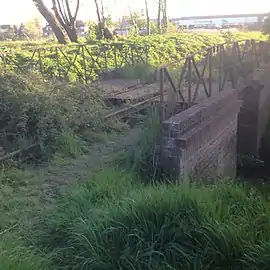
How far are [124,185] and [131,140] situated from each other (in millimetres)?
1948

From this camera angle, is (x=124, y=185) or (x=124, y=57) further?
(x=124, y=57)

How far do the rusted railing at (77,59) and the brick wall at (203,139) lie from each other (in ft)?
15.4

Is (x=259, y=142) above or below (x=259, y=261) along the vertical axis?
below

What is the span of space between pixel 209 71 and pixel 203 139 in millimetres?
2147

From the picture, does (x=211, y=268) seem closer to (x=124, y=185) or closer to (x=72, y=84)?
(x=124, y=185)

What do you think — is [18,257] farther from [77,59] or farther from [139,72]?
[77,59]

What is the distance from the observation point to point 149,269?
363 centimetres

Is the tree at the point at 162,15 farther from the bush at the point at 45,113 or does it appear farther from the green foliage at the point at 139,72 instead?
the bush at the point at 45,113

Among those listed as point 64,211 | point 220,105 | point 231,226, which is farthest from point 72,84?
point 231,226

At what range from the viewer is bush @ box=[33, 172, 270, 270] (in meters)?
3.74

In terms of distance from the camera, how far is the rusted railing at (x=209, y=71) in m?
7.07

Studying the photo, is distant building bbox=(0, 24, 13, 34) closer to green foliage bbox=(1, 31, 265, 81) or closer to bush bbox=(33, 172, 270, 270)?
green foliage bbox=(1, 31, 265, 81)

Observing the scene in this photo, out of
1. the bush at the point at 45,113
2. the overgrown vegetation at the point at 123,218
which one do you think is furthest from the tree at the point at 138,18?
the overgrown vegetation at the point at 123,218

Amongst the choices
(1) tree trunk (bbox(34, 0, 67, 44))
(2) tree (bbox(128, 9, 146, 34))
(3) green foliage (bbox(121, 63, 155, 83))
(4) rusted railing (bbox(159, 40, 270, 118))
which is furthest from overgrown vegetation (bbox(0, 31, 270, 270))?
(2) tree (bbox(128, 9, 146, 34))
